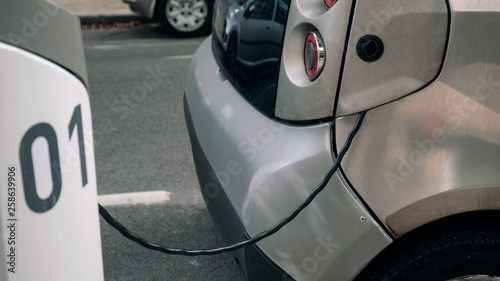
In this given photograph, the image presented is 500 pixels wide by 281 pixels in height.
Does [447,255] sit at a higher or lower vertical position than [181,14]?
higher

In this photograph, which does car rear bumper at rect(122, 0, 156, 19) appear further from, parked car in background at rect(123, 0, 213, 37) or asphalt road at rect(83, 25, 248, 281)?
asphalt road at rect(83, 25, 248, 281)

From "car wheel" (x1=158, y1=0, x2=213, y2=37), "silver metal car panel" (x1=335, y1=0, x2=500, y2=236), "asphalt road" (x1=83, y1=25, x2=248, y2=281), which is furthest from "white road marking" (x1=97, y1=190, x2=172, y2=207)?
"car wheel" (x1=158, y1=0, x2=213, y2=37)

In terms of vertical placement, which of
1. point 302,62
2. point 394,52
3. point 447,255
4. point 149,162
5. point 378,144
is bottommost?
point 149,162

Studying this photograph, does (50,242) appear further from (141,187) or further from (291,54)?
(141,187)

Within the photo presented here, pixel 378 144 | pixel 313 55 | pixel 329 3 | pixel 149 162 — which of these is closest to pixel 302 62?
pixel 313 55

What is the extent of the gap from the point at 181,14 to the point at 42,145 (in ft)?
24.4

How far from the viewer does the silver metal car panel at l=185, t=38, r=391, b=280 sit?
185 cm

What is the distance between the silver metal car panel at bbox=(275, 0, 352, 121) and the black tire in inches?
17.8

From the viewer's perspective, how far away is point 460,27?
5.75 ft

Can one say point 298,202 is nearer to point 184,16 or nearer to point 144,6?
point 184,16

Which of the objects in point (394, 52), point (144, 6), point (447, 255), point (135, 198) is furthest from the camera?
point (144, 6)

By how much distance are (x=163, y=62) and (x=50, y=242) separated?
5.78m

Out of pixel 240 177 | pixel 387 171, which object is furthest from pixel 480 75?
pixel 240 177

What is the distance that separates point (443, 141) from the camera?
181 centimetres
